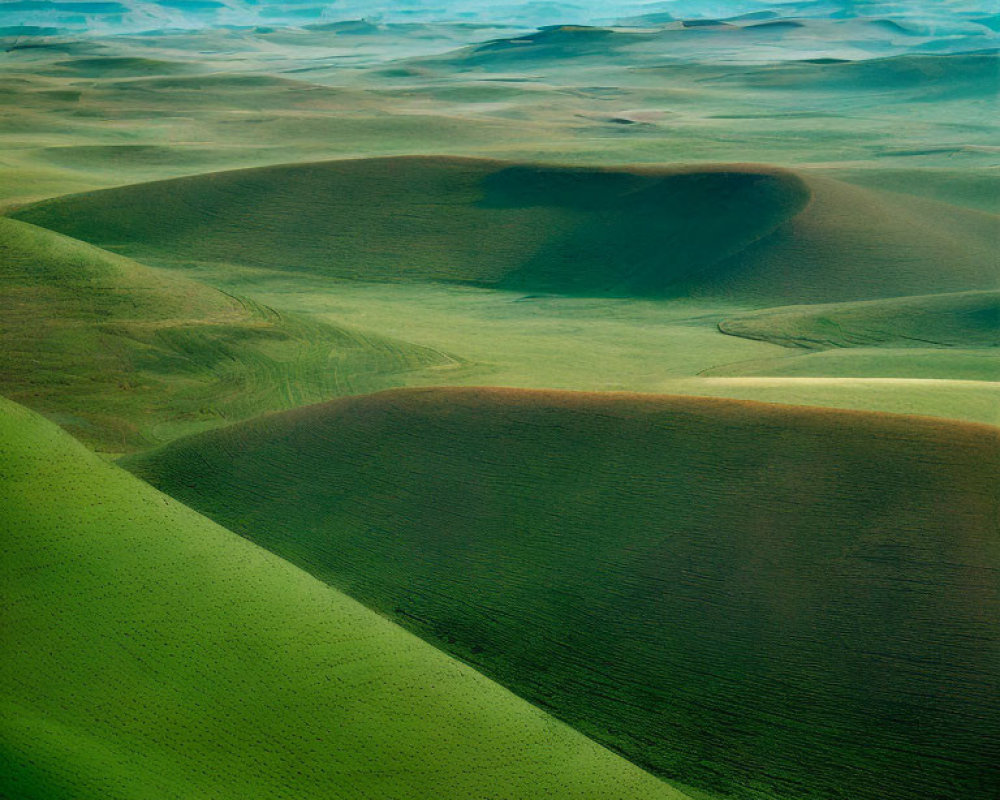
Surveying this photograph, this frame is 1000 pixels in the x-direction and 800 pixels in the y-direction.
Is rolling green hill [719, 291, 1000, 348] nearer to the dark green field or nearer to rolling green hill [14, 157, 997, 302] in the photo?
the dark green field

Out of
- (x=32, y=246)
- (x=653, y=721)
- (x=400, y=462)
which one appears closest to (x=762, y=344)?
(x=400, y=462)

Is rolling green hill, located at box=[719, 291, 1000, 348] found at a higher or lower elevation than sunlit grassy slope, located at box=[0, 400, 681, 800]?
lower

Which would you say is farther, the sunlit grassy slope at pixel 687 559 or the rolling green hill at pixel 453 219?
the rolling green hill at pixel 453 219

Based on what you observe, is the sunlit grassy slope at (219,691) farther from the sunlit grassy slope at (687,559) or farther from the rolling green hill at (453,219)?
the rolling green hill at (453,219)

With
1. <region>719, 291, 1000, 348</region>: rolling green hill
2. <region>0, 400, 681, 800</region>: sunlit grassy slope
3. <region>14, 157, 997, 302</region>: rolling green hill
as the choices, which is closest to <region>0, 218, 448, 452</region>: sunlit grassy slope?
<region>0, 400, 681, 800</region>: sunlit grassy slope

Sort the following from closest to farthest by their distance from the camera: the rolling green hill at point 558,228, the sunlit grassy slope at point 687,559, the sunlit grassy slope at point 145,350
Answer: the sunlit grassy slope at point 687,559
the sunlit grassy slope at point 145,350
the rolling green hill at point 558,228

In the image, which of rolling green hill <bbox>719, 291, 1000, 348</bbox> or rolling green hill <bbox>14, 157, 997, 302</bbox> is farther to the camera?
rolling green hill <bbox>14, 157, 997, 302</bbox>

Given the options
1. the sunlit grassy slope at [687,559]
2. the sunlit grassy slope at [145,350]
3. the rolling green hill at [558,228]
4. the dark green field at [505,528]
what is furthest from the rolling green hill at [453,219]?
the sunlit grassy slope at [687,559]
